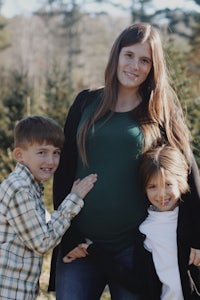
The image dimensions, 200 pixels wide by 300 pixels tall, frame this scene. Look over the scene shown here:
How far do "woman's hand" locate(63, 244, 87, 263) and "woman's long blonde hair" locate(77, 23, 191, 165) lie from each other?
50cm

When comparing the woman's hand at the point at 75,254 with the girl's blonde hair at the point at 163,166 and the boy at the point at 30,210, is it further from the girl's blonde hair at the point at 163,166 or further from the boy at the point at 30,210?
the girl's blonde hair at the point at 163,166

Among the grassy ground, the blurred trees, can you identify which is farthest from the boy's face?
the blurred trees

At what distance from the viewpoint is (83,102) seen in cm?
312

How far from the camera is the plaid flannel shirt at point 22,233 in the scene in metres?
2.74

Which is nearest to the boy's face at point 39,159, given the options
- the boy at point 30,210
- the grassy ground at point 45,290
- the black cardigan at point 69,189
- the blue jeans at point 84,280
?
the boy at point 30,210

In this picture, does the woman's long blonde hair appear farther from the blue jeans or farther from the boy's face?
the blue jeans

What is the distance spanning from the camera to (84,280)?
298cm

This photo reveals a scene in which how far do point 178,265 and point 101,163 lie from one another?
683mm

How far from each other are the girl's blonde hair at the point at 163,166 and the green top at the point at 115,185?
64mm

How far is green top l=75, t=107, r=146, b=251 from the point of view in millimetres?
2873

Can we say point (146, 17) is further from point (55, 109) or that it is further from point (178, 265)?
point (178, 265)

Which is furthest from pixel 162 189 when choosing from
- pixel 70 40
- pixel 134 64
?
pixel 70 40

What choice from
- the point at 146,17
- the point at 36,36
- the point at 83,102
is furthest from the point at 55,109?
the point at 36,36

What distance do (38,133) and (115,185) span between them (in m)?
0.50
